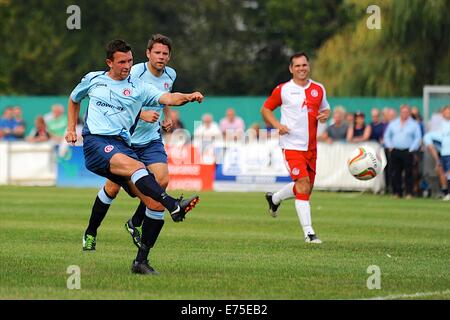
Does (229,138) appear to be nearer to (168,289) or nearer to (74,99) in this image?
(74,99)

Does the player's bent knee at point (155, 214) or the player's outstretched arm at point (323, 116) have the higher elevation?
the player's outstretched arm at point (323, 116)

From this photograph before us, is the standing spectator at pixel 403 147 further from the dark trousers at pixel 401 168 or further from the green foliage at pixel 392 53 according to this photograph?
the green foliage at pixel 392 53

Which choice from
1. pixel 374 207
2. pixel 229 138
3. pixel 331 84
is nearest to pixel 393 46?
pixel 331 84

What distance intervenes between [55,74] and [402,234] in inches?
1854

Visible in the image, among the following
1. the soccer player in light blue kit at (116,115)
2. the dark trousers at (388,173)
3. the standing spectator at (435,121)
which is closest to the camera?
the soccer player in light blue kit at (116,115)

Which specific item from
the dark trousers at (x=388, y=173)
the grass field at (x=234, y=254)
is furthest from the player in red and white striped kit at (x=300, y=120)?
the dark trousers at (x=388, y=173)

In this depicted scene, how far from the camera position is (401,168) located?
90.7ft

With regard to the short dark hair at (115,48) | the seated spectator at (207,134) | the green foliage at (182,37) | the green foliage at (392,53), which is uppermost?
the green foliage at (182,37)

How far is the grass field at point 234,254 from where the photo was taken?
404 inches

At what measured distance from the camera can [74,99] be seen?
12594 millimetres

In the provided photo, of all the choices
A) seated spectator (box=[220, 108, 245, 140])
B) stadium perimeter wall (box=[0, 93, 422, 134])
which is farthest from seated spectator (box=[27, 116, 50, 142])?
stadium perimeter wall (box=[0, 93, 422, 134])

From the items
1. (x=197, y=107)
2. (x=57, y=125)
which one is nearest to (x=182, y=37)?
(x=197, y=107)

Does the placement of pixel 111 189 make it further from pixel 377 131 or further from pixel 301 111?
pixel 377 131

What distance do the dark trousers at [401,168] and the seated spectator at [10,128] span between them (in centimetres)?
1079
